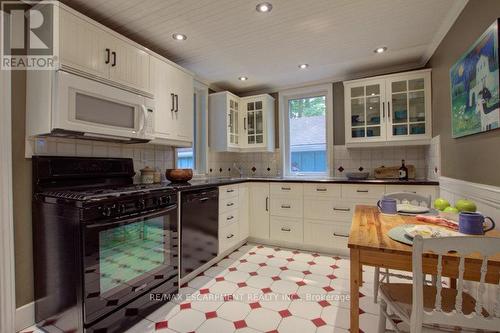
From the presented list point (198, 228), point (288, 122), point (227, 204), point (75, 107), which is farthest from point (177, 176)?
point (288, 122)

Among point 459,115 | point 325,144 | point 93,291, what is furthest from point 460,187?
point 93,291

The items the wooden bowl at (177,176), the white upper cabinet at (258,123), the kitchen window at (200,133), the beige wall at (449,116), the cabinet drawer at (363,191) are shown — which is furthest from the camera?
the white upper cabinet at (258,123)

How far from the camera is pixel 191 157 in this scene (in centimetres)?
352

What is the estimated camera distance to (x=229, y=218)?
2.93 metres

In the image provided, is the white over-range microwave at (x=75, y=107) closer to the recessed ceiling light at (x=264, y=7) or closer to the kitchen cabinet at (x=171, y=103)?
the kitchen cabinet at (x=171, y=103)

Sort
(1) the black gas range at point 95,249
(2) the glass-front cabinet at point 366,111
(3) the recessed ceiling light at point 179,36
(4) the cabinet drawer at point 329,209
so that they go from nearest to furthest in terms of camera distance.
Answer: (1) the black gas range at point 95,249 → (3) the recessed ceiling light at point 179,36 → (4) the cabinet drawer at point 329,209 → (2) the glass-front cabinet at point 366,111

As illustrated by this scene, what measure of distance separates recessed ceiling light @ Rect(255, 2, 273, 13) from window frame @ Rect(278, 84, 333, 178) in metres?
1.93

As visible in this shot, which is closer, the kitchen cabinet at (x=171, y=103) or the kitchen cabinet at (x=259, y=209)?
the kitchen cabinet at (x=171, y=103)

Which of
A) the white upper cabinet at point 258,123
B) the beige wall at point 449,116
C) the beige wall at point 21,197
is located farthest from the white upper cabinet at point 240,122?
the beige wall at point 21,197

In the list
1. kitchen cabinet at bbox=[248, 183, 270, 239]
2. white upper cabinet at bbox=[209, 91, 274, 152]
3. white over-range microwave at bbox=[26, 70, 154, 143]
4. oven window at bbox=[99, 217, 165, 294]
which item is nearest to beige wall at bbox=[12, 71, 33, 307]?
white over-range microwave at bbox=[26, 70, 154, 143]

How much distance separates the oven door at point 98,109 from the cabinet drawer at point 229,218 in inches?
48.7

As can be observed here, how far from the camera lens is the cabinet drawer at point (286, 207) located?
10.3 ft

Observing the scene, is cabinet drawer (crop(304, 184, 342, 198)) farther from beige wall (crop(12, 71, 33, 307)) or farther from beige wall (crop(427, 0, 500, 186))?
beige wall (crop(12, 71, 33, 307))

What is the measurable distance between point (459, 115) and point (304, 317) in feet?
6.51
